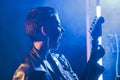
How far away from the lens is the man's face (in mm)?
1702

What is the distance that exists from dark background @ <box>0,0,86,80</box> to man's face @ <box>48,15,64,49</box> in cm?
6

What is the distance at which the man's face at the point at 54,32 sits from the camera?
5.58ft

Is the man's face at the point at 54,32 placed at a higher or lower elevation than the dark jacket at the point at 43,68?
higher

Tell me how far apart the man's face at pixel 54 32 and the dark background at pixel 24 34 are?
0.06 meters

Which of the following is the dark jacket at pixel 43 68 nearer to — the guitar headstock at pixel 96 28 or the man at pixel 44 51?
the man at pixel 44 51

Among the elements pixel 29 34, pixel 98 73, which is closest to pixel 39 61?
pixel 29 34

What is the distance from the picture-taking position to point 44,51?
1680 mm

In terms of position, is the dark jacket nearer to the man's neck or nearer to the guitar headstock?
the man's neck

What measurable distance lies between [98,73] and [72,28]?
349 mm

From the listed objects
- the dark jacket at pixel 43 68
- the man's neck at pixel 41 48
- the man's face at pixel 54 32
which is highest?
the man's face at pixel 54 32

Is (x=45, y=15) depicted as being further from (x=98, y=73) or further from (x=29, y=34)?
(x=98, y=73)

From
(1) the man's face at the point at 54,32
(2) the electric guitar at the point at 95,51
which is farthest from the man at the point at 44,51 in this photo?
(2) the electric guitar at the point at 95,51

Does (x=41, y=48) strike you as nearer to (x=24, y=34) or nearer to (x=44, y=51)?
(x=44, y=51)

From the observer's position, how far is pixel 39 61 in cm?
163
